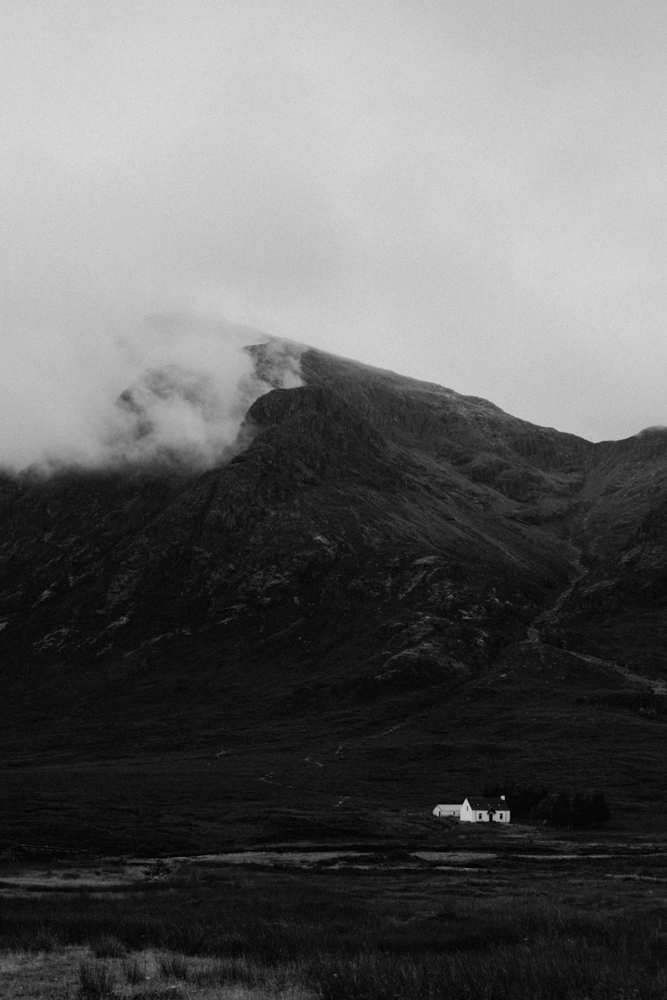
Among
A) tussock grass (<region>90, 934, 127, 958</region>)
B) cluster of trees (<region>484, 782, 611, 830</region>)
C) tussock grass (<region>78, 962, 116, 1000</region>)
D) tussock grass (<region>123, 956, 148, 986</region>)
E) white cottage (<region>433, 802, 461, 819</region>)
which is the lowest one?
white cottage (<region>433, 802, 461, 819</region>)

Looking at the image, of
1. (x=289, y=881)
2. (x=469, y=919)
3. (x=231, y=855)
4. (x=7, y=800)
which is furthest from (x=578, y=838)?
(x=469, y=919)

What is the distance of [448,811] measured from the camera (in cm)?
14675

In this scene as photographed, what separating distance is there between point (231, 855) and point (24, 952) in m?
75.5

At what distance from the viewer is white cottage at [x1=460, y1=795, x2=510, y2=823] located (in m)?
141

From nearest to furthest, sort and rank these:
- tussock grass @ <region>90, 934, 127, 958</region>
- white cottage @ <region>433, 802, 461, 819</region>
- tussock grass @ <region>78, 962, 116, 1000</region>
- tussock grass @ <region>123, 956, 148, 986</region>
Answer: tussock grass @ <region>78, 962, 116, 1000</region>, tussock grass @ <region>123, 956, 148, 986</region>, tussock grass @ <region>90, 934, 127, 958</region>, white cottage @ <region>433, 802, 461, 819</region>

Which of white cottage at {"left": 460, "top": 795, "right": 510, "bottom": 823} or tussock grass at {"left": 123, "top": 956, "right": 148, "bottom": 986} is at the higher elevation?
tussock grass at {"left": 123, "top": 956, "right": 148, "bottom": 986}

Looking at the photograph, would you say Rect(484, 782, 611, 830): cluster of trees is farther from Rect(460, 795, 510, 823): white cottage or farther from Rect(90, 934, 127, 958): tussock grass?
Rect(90, 934, 127, 958): tussock grass

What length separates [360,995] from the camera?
16172mm

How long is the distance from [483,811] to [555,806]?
476 inches

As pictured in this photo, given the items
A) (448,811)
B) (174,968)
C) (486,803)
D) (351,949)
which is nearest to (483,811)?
(486,803)

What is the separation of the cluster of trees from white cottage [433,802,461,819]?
10.0 m

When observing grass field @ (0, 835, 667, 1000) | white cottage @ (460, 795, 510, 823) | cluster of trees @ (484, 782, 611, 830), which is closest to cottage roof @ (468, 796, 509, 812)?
white cottage @ (460, 795, 510, 823)

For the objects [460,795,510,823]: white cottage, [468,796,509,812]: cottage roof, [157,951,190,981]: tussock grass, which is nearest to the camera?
[157,951,190,981]: tussock grass

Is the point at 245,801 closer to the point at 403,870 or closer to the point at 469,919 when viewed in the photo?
the point at 403,870
